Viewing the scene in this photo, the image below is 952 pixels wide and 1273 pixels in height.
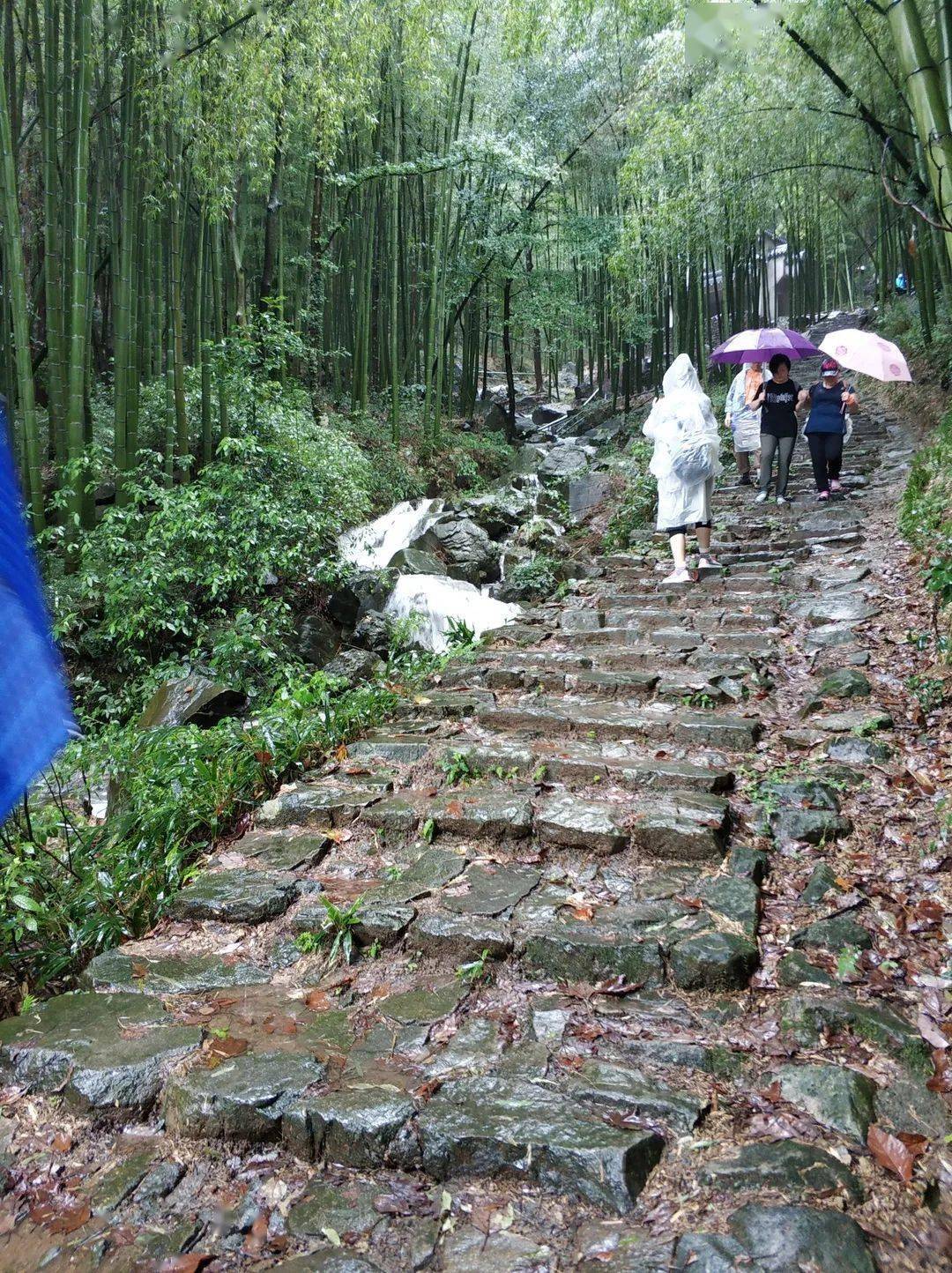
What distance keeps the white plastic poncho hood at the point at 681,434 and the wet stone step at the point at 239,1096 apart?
468cm

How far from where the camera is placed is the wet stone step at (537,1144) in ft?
5.59

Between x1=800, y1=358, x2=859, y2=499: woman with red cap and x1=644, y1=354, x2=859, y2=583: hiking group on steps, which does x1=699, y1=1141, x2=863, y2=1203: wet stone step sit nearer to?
x1=644, y1=354, x2=859, y2=583: hiking group on steps

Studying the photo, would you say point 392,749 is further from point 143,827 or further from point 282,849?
point 143,827

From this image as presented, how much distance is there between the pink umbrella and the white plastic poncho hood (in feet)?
6.64

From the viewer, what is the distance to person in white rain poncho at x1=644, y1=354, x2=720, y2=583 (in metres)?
5.79

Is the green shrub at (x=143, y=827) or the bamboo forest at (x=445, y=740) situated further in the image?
the green shrub at (x=143, y=827)

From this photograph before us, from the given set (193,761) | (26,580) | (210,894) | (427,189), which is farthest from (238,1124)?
(427,189)

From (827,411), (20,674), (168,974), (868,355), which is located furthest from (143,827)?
(868,355)

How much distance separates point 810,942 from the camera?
2416 mm

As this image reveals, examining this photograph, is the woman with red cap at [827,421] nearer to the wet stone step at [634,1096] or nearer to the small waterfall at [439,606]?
the small waterfall at [439,606]

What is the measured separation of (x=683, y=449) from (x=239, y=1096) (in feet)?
16.1

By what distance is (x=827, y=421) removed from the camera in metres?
7.51

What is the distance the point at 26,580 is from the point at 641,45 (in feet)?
55.1

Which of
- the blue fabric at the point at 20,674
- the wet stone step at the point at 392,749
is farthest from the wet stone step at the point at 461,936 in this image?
the blue fabric at the point at 20,674
